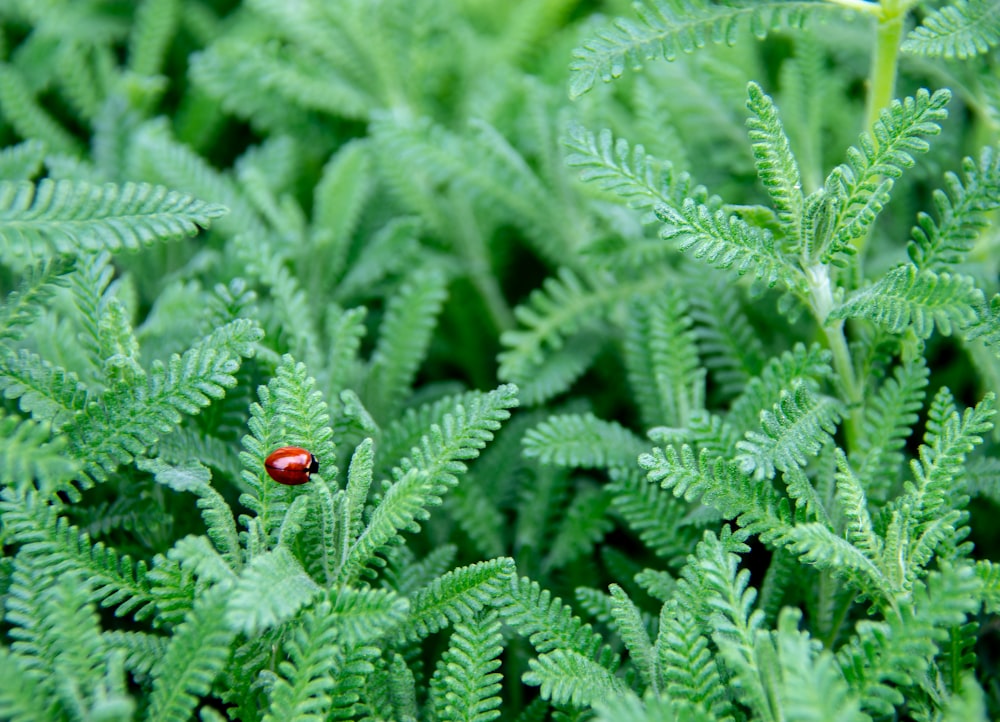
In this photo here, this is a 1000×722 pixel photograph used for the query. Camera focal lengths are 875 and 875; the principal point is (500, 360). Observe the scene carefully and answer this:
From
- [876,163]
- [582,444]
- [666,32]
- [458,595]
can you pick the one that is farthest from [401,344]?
[876,163]

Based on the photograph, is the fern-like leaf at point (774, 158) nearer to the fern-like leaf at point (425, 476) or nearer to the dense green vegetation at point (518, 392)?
the dense green vegetation at point (518, 392)

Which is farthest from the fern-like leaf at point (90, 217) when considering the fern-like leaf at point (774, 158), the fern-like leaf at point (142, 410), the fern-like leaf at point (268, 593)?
the fern-like leaf at point (774, 158)

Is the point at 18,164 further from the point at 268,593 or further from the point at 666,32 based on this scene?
the point at 666,32

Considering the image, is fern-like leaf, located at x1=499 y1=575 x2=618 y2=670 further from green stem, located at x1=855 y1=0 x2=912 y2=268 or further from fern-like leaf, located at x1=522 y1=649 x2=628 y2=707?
green stem, located at x1=855 y1=0 x2=912 y2=268

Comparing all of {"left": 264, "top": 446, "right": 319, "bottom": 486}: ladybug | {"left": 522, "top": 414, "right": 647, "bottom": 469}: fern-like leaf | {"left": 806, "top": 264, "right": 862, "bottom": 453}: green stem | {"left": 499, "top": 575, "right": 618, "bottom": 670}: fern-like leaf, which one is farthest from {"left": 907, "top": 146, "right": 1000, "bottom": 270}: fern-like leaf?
{"left": 264, "top": 446, "right": 319, "bottom": 486}: ladybug

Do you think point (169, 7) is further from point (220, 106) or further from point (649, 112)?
point (649, 112)

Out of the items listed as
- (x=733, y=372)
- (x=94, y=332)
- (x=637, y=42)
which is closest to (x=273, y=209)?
(x=94, y=332)
